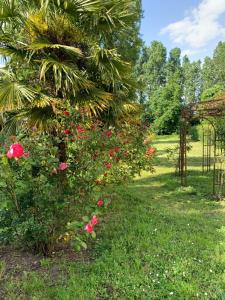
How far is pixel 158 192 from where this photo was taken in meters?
7.00

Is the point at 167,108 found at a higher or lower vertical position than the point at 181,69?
lower

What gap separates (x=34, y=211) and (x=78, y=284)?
80 cm

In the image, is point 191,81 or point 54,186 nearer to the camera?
point 54,186

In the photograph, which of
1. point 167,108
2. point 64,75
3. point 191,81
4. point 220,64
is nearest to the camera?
point 64,75

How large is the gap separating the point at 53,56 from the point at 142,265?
280 cm

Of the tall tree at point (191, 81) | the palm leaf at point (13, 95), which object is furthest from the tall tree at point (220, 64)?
the palm leaf at point (13, 95)

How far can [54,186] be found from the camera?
2.93 m

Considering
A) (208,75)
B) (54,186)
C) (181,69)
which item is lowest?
(54,186)

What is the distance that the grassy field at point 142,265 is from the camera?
8.36ft

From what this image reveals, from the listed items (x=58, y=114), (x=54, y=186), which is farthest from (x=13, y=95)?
(x=54, y=186)

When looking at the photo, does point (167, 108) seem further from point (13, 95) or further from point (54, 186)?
point (54, 186)

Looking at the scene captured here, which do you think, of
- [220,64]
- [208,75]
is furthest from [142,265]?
[220,64]

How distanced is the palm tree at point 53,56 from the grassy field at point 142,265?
66.1 inches

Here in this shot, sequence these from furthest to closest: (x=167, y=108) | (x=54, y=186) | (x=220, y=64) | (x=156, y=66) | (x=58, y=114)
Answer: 1. (x=156, y=66)
2. (x=220, y=64)
3. (x=167, y=108)
4. (x=58, y=114)
5. (x=54, y=186)
